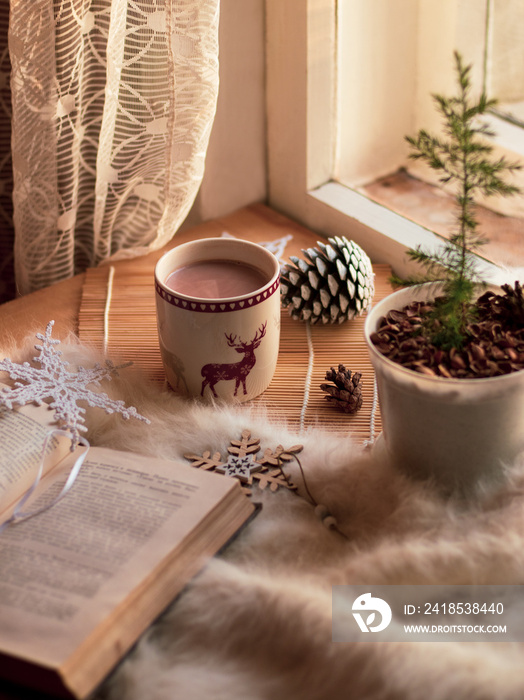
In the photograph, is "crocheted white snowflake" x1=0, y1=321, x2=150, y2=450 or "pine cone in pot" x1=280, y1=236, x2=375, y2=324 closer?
"crocheted white snowflake" x1=0, y1=321, x2=150, y2=450

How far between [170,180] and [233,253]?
196mm

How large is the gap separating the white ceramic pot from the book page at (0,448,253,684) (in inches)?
6.1

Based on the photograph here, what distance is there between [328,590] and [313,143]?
722 mm

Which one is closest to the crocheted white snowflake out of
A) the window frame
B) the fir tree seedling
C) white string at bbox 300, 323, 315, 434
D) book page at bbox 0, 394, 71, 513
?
book page at bbox 0, 394, 71, 513

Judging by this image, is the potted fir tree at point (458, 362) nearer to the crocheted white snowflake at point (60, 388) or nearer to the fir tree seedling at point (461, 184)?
the fir tree seedling at point (461, 184)

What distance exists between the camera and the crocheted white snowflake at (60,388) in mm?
716

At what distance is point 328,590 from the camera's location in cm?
58

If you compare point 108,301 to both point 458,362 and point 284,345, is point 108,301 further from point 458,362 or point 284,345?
point 458,362

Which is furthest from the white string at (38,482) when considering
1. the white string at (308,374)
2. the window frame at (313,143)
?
the window frame at (313,143)

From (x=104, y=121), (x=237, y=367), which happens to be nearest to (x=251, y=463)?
(x=237, y=367)

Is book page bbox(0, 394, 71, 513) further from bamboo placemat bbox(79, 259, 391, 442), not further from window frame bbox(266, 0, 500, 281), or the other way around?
window frame bbox(266, 0, 500, 281)

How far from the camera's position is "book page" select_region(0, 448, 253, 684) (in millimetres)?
532

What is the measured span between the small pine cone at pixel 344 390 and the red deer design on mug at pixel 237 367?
0.30 feet

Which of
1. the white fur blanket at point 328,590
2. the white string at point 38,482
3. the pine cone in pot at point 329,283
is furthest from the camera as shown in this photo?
the pine cone in pot at point 329,283
